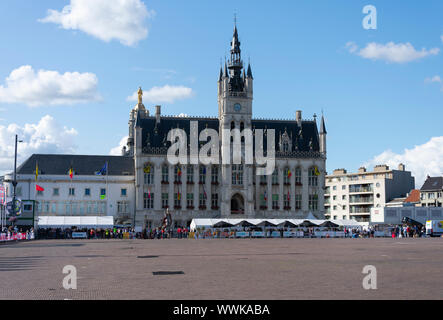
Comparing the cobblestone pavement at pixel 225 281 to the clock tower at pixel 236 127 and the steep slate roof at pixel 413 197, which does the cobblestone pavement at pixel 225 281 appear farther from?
the steep slate roof at pixel 413 197

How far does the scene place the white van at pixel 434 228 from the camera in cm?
8519

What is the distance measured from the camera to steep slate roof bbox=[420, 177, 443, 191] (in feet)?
422

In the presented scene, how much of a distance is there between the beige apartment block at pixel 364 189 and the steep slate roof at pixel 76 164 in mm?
60212

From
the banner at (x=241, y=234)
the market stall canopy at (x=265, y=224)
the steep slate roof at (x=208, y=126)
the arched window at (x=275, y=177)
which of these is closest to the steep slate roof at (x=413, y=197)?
the steep slate roof at (x=208, y=126)

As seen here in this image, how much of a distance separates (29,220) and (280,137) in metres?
43.8

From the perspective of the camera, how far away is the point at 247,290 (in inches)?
680

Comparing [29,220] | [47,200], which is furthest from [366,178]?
[29,220]

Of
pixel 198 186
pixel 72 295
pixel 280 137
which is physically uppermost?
pixel 280 137

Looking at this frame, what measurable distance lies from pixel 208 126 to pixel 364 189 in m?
53.0

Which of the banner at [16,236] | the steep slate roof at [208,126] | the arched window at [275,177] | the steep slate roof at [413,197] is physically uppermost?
the steep slate roof at [208,126]

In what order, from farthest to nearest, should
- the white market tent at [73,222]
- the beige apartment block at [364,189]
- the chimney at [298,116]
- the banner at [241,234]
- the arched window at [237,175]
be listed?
the beige apartment block at [364,189] → the chimney at [298,116] → the arched window at [237,175] → the banner at [241,234] → the white market tent at [73,222]

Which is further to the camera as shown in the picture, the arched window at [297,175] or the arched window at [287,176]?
the arched window at [297,175]
